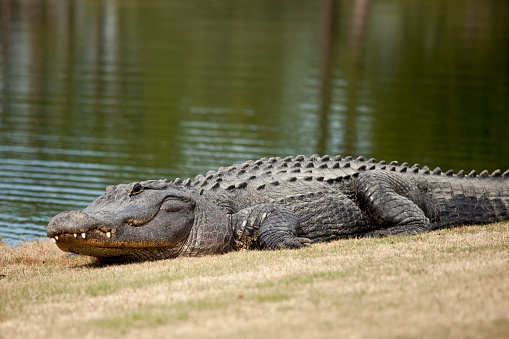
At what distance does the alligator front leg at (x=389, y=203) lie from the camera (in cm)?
798

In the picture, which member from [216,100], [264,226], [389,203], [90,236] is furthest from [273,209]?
[216,100]

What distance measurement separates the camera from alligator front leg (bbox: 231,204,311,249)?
7.41m

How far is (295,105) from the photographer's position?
21.6 m

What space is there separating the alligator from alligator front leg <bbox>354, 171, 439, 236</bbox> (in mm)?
13

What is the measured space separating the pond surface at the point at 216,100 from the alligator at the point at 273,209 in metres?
2.91

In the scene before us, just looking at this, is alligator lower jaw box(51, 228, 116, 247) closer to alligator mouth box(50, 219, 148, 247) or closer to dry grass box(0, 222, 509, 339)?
alligator mouth box(50, 219, 148, 247)

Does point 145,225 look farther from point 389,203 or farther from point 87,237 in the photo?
point 389,203

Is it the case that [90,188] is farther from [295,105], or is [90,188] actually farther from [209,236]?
[295,105]

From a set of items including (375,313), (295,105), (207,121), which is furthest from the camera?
(295,105)

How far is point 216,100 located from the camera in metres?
22.2

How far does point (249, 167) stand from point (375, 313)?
4267 mm

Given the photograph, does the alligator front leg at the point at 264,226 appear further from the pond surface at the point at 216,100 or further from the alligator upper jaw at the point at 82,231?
the pond surface at the point at 216,100

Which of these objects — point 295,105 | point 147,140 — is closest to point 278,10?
point 295,105

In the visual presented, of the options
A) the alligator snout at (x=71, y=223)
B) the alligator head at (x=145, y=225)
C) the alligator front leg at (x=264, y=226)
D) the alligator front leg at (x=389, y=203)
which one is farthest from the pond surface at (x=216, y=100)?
the alligator front leg at (x=389, y=203)
